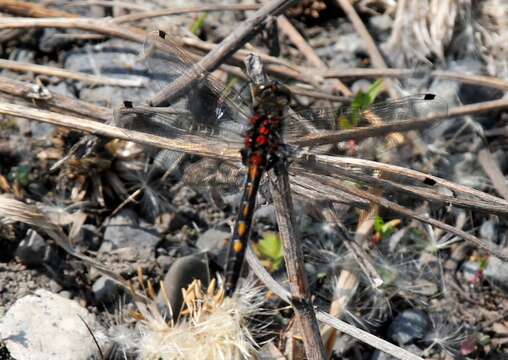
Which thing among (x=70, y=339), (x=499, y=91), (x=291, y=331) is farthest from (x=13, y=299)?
(x=499, y=91)

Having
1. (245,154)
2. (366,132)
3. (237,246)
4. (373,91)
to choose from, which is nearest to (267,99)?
(245,154)

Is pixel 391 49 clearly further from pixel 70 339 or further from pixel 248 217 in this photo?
pixel 70 339

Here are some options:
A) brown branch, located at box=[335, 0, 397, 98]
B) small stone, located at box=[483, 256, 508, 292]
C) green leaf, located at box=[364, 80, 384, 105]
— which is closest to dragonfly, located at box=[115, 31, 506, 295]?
small stone, located at box=[483, 256, 508, 292]

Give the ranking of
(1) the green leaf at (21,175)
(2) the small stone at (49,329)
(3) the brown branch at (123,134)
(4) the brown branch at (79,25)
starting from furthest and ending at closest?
(4) the brown branch at (79,25)
(1) the green leaf at (21,175)
(3) the brown branch at (123,134)
(2) the small stone at (49,329)

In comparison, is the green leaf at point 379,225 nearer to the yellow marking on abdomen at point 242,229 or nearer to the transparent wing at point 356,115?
the transparent wing at point 356,115

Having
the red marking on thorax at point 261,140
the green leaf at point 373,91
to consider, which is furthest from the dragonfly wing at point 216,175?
the green leaf at point 373,91

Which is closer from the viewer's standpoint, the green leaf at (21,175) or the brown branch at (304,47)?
the green leaf at (21,175)
